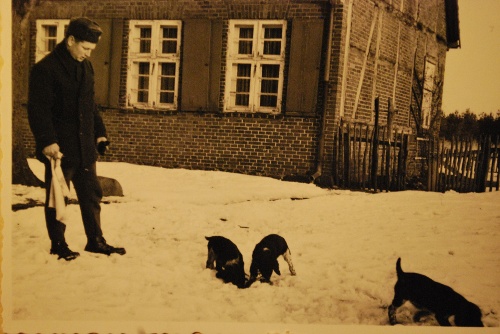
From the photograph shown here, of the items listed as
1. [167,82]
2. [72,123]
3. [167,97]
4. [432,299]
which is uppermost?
[167,82]

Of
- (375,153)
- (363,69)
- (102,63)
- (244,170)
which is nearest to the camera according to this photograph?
(102,63)

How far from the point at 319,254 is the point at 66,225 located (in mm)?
1539

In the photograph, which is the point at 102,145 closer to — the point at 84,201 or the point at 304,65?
the point at 84,201

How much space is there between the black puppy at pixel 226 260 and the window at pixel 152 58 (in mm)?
1029

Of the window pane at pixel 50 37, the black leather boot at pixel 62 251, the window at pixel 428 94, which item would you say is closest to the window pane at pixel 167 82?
the window pane at pixel 50 37

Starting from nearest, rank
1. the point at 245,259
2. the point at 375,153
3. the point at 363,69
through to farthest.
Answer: the point at 245,259 < the point at 375,153 < the point at 363,69

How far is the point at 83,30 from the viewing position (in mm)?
2650

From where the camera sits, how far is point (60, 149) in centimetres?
257

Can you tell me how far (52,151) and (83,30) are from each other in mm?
758

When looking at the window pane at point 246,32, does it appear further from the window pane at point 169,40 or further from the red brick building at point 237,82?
the window pane at point 169,40

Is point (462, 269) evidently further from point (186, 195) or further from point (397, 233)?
point (186, 195)

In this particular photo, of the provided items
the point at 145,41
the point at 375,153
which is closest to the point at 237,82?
the point at 145,41

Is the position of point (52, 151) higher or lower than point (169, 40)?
lower

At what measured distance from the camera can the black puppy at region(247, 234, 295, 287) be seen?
8.43 feet
